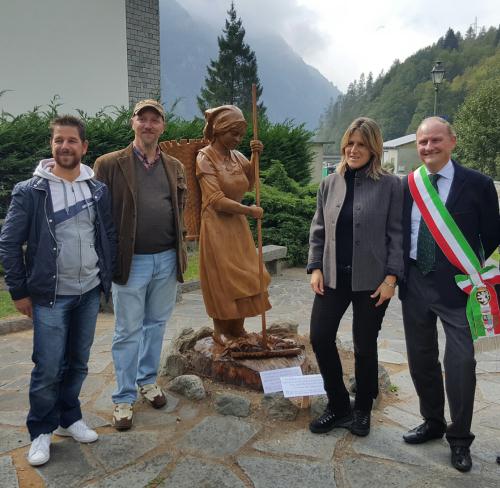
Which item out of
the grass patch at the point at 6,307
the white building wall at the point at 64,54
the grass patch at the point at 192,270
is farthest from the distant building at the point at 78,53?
the grass patch at the point at 6,307

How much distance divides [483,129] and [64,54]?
25.5m

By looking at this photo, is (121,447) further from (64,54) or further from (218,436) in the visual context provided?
(64,54)

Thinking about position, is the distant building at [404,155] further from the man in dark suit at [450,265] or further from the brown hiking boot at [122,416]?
the brown hiking boot at [122,416]

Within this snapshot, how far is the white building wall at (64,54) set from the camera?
14.6 metres

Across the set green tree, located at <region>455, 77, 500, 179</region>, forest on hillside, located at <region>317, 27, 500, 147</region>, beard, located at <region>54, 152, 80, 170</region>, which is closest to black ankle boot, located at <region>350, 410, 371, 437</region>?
beard, located at <region>54, 152, 80, 170</region>

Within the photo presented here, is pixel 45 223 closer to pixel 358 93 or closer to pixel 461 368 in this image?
pixel 461 368

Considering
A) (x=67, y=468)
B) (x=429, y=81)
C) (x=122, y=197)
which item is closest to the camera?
(x=67, y=468)

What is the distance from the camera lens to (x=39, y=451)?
8.99 ft

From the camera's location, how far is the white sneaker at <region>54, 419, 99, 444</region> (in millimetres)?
2967

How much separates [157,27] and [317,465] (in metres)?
17.8

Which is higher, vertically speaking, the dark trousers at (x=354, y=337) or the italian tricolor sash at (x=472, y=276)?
the italian tricolor sash at (x=472, y=276)

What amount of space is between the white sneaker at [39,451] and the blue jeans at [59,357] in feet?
0.11

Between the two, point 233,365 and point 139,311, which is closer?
point 139,311

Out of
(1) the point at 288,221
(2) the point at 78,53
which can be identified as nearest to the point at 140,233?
(1) the point at 288,221
